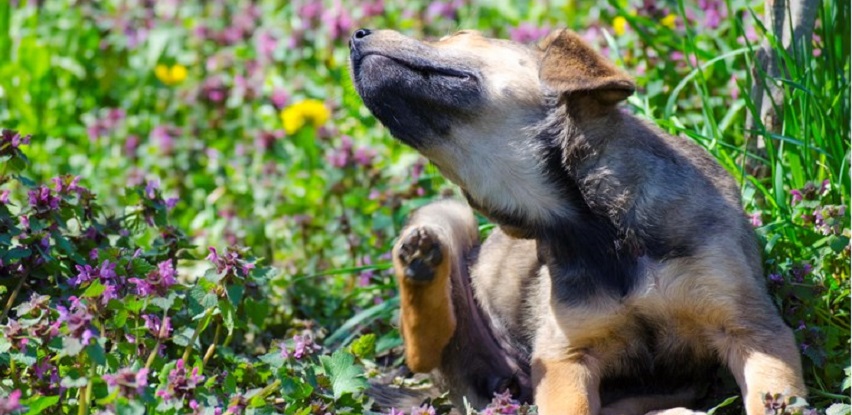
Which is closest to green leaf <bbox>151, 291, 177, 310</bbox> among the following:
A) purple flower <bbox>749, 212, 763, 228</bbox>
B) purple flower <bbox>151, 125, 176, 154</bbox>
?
purple flower <bbox>749, 212, 763, 228</bbox>

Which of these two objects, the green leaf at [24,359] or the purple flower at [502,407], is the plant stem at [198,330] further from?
the purple flower at [502,407]

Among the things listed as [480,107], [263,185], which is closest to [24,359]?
[480,107]

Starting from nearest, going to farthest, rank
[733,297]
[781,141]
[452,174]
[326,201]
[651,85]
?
1. [733,297]
2. [452,174]
3. [781,141]
4. [651,85]
5. [326,201]

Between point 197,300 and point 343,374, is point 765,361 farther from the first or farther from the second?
point 197,300

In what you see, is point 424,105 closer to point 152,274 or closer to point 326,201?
point 152,274

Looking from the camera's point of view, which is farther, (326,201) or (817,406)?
(326,201)

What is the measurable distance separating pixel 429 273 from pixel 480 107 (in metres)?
0.61

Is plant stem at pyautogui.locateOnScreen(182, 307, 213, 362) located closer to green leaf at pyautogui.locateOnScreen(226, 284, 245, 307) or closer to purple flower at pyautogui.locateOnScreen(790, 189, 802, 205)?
green leaf at pyautogui.locateOnScreen(226, 284, 245, 307)

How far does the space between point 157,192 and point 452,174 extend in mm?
1208

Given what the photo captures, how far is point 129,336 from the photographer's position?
3.88m

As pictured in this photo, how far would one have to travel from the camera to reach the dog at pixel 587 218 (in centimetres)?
413

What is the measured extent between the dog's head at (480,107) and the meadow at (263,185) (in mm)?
725

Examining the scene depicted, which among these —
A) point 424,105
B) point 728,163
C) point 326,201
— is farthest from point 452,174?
point 326,201

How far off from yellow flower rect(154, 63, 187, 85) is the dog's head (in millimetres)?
3947
